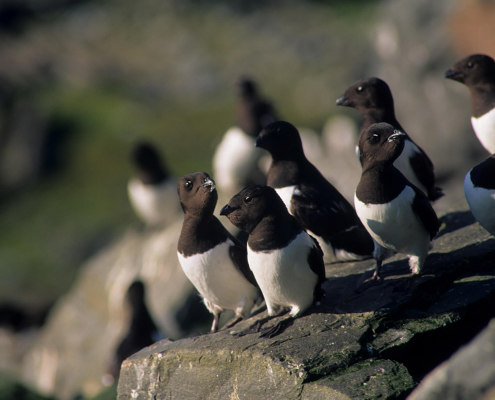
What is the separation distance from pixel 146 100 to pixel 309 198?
26752 millimetres

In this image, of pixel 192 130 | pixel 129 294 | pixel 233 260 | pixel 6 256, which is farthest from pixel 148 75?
pixel 233 260

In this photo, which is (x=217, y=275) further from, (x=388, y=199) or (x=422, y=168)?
(x=422, y=168)

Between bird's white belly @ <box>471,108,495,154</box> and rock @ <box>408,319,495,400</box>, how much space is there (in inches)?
164

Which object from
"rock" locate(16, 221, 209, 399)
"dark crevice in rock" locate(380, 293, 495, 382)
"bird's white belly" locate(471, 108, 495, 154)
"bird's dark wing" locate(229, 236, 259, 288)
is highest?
"bird's white belly" locate(471, 108, 495, 154)

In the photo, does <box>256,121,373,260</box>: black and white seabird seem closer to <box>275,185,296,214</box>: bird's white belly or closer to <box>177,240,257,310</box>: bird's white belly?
<box>275,185,296,214</box>: bird's white belly

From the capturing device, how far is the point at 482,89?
8.09 meters

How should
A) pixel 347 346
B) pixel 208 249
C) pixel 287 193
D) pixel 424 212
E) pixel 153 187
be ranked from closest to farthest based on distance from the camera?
pixel 347 346 → pixel 424 212 → pixel 208 249 → pixel 287 193 → pixel 153 187

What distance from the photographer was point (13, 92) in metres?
34.2

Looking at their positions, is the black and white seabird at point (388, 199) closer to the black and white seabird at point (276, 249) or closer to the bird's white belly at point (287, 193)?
the black and white seabird at point (276, 249)

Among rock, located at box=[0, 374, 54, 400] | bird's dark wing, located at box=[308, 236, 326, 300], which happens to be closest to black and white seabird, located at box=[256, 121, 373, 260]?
bird's dark wing, located at box=[308, 236, 326, 300]

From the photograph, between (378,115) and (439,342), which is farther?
(378,115)

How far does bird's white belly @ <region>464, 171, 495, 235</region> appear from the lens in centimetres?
654

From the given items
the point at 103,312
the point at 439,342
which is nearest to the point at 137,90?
the point at 103,312

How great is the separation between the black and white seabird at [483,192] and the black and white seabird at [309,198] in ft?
4.16
